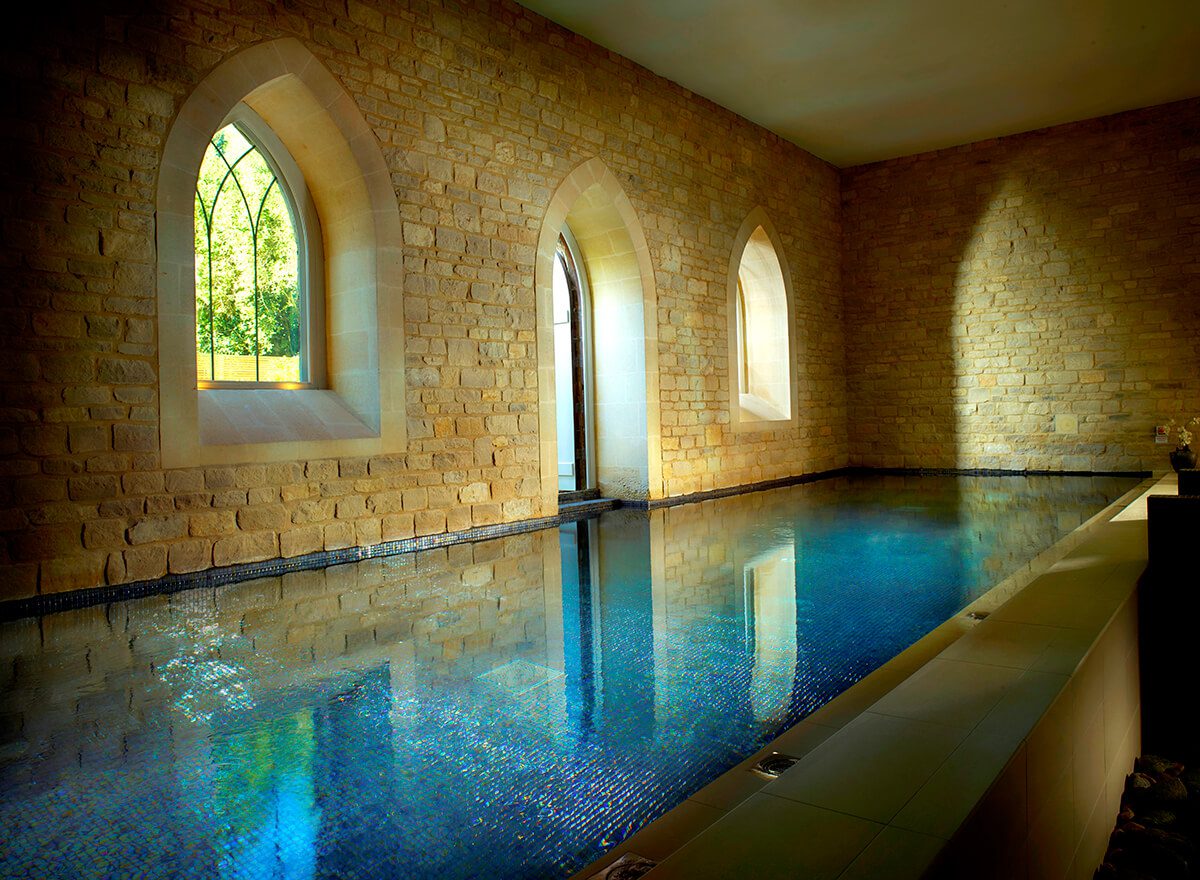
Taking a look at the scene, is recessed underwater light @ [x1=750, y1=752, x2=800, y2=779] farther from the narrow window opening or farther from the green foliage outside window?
the narrow window opening

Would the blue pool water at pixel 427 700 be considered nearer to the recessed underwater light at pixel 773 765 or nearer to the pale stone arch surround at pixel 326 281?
the recessed underwater light at pixel 773 765

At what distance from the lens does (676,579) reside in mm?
3652

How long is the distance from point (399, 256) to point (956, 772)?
4.43 meters

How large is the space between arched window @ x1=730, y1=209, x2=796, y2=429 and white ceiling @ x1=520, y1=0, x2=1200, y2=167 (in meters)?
1.48

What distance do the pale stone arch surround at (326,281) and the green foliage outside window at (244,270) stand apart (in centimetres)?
20

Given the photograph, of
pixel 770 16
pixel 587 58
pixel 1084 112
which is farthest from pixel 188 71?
pixel 1084 112

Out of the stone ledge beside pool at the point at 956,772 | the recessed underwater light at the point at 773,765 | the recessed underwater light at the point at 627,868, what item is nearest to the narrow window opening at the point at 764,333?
the stone ledge beside pool at the point at 956,772

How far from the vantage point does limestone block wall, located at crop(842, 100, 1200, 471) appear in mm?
8242

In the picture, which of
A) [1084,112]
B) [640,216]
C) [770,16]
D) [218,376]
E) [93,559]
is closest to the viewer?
[93,559]

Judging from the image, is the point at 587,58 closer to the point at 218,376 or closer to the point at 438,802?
the point at 218,376

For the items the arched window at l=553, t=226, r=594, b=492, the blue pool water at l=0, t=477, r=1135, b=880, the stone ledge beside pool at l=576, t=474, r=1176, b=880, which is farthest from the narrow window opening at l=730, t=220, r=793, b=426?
the stone ledge beside pool at l=576, t=474, r=1176, b=880

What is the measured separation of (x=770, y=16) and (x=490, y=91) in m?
2.30

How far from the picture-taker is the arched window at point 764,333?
8.91 m

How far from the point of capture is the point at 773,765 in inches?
63.4
